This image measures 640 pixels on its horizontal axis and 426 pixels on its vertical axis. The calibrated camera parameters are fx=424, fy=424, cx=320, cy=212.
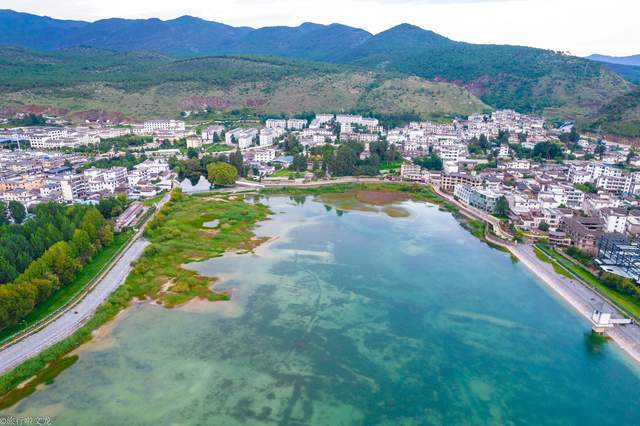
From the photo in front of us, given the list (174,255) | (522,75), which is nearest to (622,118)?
(522,75)

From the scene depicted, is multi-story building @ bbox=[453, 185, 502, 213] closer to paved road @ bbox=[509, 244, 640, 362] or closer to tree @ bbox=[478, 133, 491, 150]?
paved road @ bbox=[509, 244, 640, 362]

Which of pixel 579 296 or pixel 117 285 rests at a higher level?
pixel 579 296

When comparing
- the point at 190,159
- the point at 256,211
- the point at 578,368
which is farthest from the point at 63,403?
the point at 190,159

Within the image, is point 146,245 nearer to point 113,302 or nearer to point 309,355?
point 113,302

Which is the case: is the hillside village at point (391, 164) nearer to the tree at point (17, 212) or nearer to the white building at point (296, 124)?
the white building at point (296, 124)

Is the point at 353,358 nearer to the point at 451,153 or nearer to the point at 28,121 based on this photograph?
the point at 451,153

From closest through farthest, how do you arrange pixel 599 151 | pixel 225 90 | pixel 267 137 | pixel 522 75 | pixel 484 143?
pixel 599 151 < pixel 484 143 < pixel 267 137 < pixel 225 90 < pixel 522 75

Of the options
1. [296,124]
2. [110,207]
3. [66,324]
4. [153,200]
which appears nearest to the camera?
[66,324]
